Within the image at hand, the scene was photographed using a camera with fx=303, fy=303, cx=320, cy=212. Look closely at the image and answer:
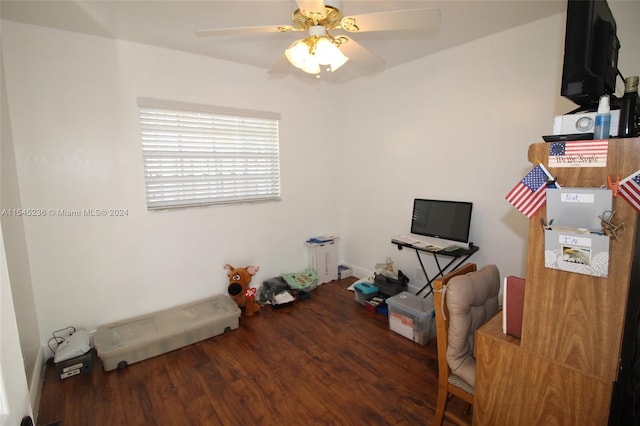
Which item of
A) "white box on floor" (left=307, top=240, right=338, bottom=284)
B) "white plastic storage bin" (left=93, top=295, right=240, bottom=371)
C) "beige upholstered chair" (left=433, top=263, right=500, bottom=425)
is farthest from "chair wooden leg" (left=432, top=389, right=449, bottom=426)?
"white box on floor" (left=307, top=240, right=338, bottom=284)

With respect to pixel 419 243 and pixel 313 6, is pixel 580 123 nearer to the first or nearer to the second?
pixel 313 6

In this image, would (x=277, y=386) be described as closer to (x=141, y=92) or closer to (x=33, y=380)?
(x=33, y=380)

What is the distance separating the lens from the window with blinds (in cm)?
286

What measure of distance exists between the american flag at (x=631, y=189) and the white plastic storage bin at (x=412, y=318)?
1.90m

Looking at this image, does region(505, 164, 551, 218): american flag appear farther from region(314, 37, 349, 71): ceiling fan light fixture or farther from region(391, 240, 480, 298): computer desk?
region(391, 240, 480, 298): computer desk

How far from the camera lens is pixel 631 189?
3.00 ft

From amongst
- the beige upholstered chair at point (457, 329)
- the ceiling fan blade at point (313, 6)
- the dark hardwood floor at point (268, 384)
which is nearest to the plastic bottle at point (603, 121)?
the beige upholstered chair at point (457, 329)

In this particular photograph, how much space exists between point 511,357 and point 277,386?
5.10 ft

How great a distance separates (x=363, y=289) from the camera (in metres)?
3.31

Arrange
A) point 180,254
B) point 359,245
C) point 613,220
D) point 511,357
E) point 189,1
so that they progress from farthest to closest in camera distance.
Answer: point 359,245, point 180,254, point 189,1, point 511,357, point 613,220

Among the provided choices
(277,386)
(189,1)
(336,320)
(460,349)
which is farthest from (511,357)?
(189,1)

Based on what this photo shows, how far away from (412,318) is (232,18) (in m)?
2.82

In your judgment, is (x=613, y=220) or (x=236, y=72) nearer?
(x=613, y=220)

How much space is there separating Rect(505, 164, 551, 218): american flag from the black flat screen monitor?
1.84m
